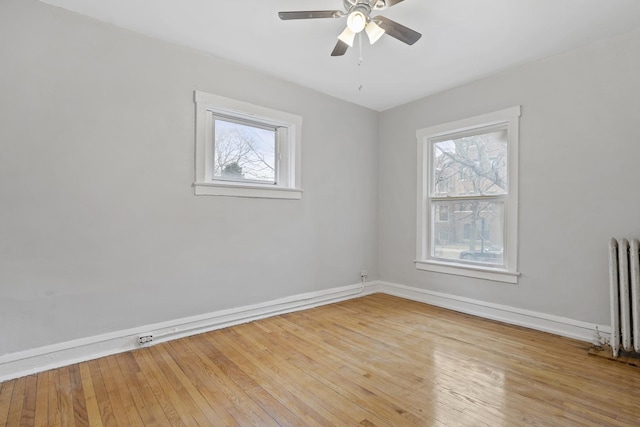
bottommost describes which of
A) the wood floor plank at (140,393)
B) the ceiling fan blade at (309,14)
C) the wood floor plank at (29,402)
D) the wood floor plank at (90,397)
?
the wood floor plank at (29,402)

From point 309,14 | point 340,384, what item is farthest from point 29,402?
point 309,14

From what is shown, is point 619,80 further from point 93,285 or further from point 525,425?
point 93,285

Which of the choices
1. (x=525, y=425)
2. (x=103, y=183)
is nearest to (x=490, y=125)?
(x=525, y=425)

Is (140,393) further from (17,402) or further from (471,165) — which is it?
(471,165)

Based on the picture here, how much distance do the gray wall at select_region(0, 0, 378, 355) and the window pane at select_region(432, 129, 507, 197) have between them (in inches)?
77.9

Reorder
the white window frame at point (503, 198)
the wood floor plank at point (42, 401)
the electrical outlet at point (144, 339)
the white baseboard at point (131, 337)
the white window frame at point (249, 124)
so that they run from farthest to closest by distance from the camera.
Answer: the white window frame at point (503, 198) < the white window frame at point (249, 124) < the electrical outlet at point (144, 339) < the white baseboard at point (131, 337) < the wood floor plank at point (42, 401)

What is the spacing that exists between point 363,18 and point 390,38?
750 mm

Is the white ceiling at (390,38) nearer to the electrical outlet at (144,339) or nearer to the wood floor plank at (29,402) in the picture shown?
the electrical outlet at (144,339)

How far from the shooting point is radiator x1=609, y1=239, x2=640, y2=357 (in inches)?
89.4

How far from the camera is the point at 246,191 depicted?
3.14m

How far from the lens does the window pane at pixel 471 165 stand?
3297 mm

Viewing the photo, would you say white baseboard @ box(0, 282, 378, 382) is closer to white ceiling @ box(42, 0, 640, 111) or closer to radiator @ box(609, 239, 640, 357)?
white ceiling @ box(42, 0, 640, 111)

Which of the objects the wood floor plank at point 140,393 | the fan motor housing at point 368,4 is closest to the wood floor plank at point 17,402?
the wood floor plank at point 140,393

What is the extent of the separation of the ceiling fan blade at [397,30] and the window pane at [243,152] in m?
1.76
